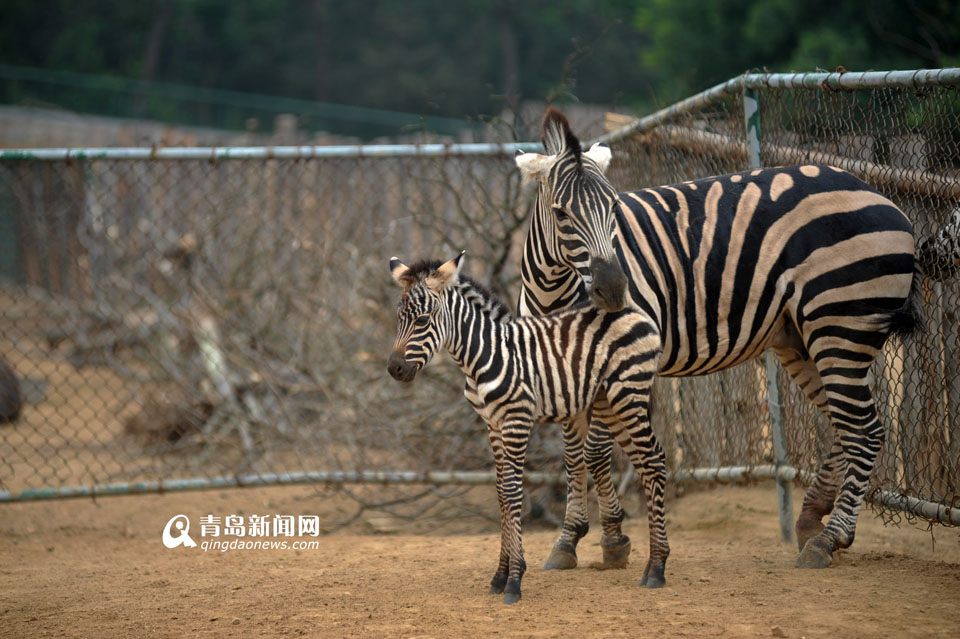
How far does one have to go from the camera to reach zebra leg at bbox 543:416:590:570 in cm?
485

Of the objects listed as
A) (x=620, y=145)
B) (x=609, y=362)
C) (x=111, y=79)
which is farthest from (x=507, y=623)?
(x=111, y=79)

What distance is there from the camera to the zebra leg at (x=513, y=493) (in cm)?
413

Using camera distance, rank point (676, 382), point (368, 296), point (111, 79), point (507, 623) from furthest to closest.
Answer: point (111, 79) < point (368, 296) < point (676, 382) < point (507, 623)

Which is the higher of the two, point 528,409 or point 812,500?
point 528,409

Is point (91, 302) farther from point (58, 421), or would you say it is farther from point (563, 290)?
point (563, 290)

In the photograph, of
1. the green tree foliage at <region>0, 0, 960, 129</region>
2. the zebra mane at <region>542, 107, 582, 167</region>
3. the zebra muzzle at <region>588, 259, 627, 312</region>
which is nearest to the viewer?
the zebra muzzle at <region>588, 259, 627, 312</region>

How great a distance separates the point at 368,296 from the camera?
7.97m

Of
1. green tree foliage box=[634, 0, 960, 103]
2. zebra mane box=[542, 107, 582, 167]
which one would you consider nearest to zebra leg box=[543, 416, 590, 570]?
zebra mane box=[542, 107, 582, 167]

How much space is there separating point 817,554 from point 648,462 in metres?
0.95

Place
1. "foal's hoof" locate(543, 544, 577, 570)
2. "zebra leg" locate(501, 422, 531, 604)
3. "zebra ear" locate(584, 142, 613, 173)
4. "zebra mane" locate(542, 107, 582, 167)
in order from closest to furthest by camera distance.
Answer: "zebra leg" locate(501, 422, 531, 604), "zebra mane" locate(542, 107, 582, 167), "zebra ear" locate(584, 142, 613, 173), "foal's hoof" locate(543, 544, 577, 570)

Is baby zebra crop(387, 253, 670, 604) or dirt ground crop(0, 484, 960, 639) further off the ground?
baby zebra crop(387, 253, 670, 604)

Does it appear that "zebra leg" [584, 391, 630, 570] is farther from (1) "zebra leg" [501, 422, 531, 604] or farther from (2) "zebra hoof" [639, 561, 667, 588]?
(1) "zebra leg" [501, 422, 531, 604]

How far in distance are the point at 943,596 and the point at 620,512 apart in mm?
1509

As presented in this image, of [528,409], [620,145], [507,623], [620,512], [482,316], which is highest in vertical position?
[620,145]
